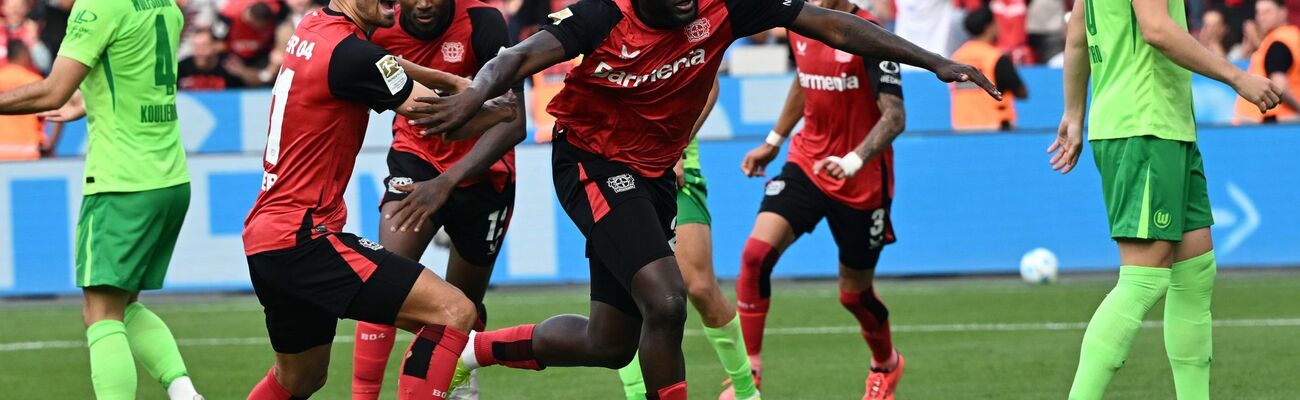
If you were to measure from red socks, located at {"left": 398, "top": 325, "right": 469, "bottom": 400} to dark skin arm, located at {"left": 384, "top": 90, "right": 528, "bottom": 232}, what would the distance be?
1.32 ft

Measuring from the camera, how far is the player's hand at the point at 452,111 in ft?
18.7

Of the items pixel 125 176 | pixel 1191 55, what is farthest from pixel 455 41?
pixel 1191 55

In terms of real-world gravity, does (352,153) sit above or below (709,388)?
above

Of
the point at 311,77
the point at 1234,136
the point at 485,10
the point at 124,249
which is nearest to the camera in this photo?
the point at 311,77

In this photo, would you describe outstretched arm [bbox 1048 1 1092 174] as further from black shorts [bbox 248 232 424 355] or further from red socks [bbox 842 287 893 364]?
black shorts [bbox 248 232 424 355]

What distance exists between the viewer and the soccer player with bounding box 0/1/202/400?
7.31 m

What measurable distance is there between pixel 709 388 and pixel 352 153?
3.49 metres

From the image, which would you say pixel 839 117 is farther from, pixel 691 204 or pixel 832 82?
pixel 691 204

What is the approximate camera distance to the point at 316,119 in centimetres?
608

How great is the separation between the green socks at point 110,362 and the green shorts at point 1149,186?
A: 162 inches

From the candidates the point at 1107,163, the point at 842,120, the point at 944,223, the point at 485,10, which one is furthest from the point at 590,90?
the point at 944,223

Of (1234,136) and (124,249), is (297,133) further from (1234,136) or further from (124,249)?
(1234,136)

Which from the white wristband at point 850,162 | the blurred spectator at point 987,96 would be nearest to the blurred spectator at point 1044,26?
the blurred spectator at point 987,96

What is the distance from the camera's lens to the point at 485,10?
7.89m
